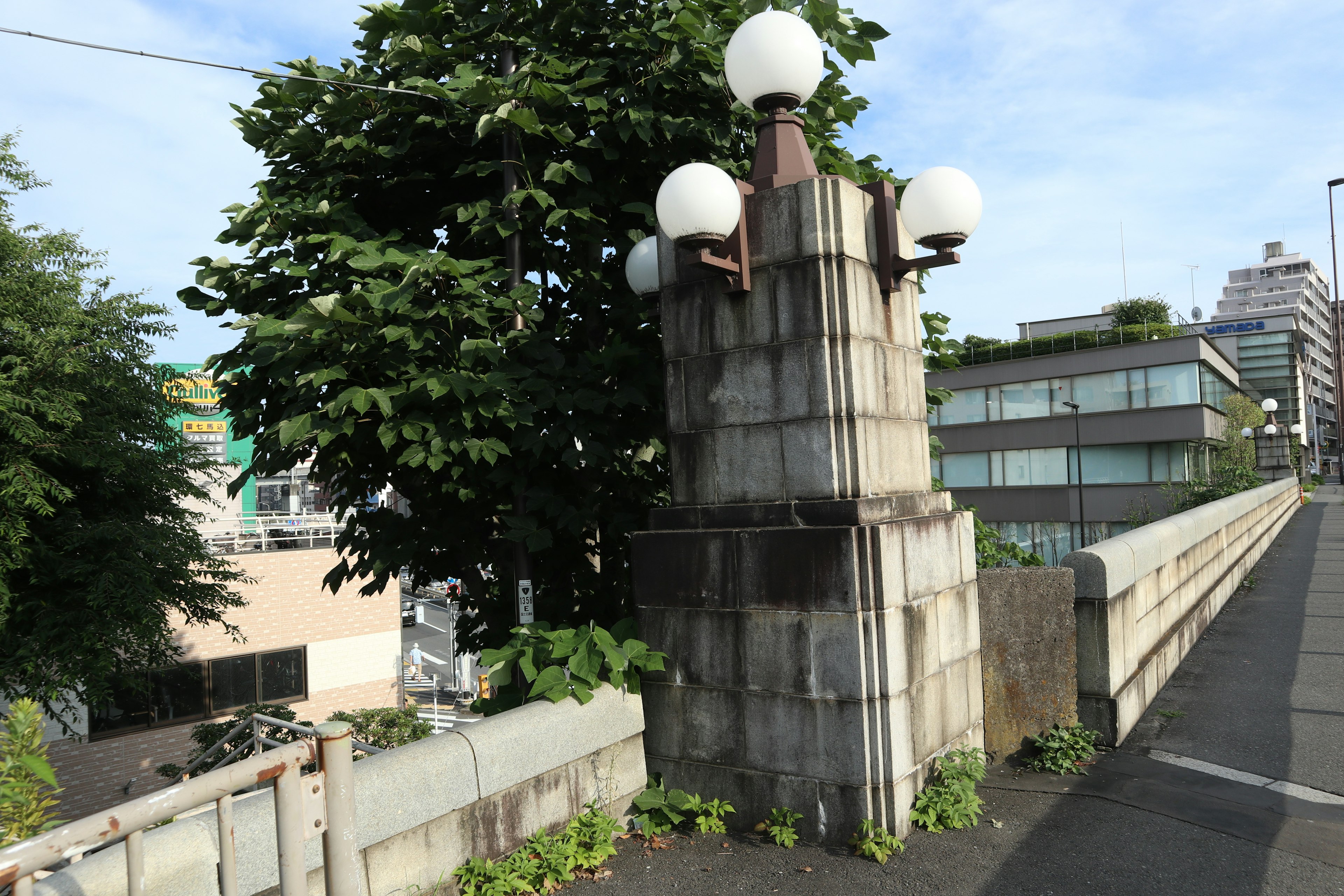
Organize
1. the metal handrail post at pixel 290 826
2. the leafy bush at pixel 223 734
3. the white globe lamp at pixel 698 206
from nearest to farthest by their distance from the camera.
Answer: the metal handrail post at pixel 290 826, the white globe lamp at pixel 698 206, the leafy bush at pixel 223 734

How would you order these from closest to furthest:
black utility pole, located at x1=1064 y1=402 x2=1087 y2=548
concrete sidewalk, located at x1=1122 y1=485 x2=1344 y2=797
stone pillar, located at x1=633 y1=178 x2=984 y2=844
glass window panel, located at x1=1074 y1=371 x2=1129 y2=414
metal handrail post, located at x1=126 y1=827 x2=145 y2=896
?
metal handrail post, located at x1=126 y1=827 x2=145 y2=896
stone pillar, located at x1=633 y1=178 x2=984 y2=844
concrete sidewalk, located at x1=1122 y1=485 x2=1344 y2=797
black utility pole, located at x1=1064 y1=402 x2=1087 y2=548
glass window panel, located at x1=1074 y1=371 x2=1129 y2=414

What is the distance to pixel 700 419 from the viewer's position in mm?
5430

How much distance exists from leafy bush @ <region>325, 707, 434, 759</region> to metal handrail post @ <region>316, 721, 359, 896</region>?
58.4ft

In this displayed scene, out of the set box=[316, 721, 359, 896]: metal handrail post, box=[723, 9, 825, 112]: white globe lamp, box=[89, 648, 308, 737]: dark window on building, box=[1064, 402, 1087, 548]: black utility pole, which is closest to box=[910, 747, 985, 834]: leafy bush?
box=[316, 721, 359, 896]: metal handrail post

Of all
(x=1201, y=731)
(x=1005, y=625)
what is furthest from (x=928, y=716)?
(x=1201, y=731)

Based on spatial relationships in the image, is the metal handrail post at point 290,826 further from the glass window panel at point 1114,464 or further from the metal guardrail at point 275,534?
the glass window panel at point 1114,464

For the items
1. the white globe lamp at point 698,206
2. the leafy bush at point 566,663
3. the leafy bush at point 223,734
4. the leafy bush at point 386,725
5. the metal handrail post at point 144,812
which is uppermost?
the white globe lamp at point 698,206

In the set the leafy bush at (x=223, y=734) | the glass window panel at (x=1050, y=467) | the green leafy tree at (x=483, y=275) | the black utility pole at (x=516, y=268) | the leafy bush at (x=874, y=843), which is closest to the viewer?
the leafy bush at (x=874, y=843)

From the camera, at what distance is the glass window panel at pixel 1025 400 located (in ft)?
139

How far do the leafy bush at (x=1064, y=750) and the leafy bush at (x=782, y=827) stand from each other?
1.91m

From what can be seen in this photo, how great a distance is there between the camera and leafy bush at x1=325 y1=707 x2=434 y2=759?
20.1m

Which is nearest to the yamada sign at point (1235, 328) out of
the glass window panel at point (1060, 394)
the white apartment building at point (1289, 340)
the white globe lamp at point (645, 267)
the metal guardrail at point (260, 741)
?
the white apartment building at point (1289, 340)

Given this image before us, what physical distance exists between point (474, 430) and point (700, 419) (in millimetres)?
1656

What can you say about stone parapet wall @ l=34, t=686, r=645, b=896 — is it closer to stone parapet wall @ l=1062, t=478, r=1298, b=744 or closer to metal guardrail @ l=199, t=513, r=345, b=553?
stone parapet wall @ l=1062, t=478, r=1298, b=744
